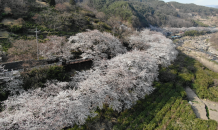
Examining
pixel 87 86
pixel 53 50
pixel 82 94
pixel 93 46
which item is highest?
pixel 93 46

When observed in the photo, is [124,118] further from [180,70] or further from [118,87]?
[180,70]

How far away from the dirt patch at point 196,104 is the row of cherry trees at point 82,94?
25.8 ft

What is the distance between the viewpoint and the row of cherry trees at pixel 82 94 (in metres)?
8.23

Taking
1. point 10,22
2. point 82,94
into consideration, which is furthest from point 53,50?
point 10,22

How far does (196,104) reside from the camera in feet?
60.4

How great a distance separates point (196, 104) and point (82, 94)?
56.7ft

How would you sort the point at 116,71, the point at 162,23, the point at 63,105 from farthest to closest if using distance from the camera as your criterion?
the point at 162,23, the point at 116,71, the point at 63,105

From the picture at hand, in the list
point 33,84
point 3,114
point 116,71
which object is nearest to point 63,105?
point 3,114

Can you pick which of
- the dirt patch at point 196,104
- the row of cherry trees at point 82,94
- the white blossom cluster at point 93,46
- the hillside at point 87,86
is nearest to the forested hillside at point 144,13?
the white blossom cluster at point 93,46

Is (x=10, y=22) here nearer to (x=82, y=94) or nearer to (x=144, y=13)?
(x=82, y=94)

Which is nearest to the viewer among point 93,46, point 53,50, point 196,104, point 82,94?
point 82,94

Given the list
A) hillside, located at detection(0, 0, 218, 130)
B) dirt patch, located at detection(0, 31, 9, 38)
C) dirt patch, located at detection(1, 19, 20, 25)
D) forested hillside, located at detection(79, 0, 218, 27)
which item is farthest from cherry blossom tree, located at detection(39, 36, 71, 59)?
forested hillside, located at detection(79, 0, 218, 27)

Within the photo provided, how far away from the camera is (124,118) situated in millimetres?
13148

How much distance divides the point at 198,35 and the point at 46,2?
101251mm
